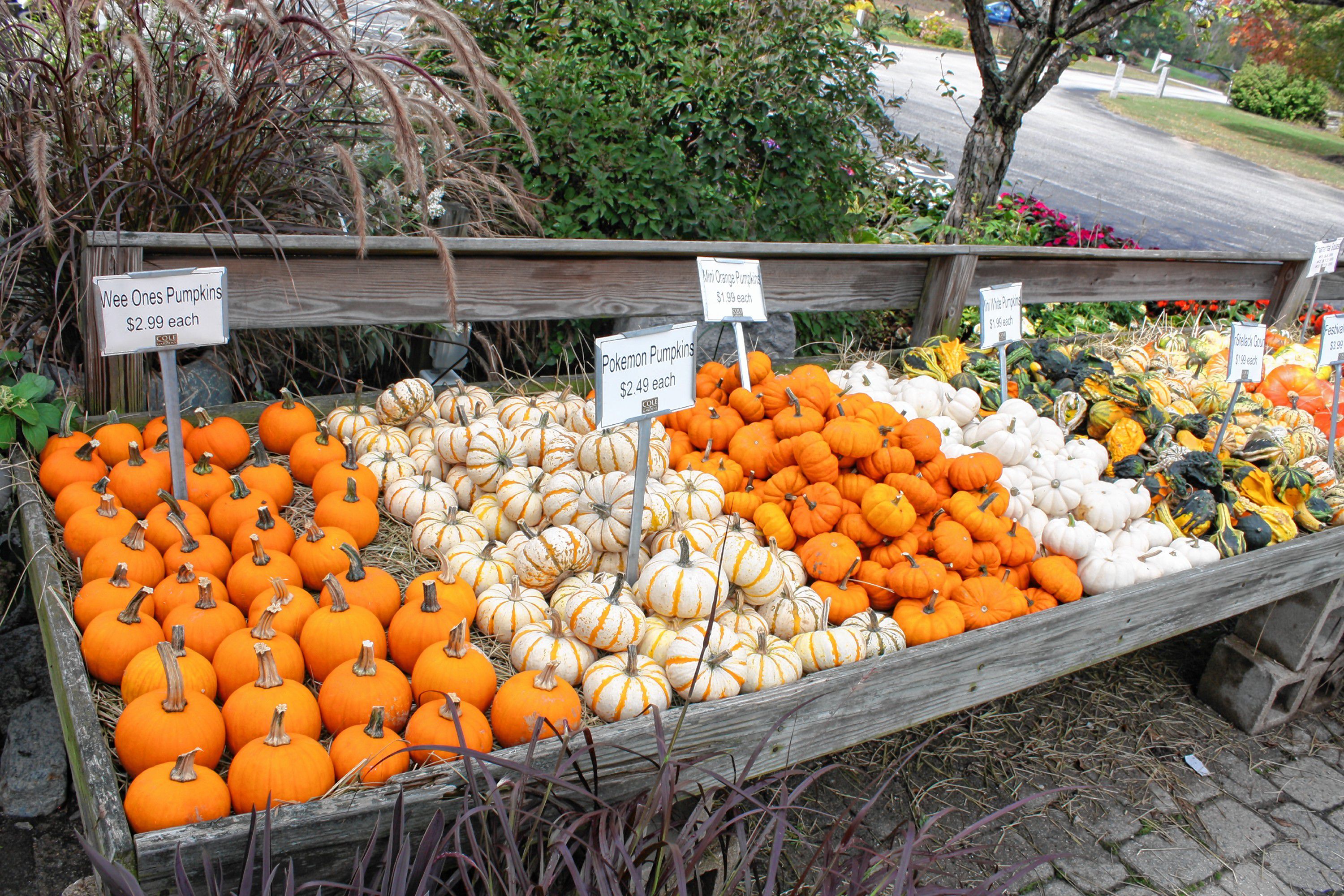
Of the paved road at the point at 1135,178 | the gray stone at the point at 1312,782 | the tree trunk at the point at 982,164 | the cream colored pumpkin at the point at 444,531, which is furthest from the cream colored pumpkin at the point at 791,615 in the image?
the paved road at the point at 1135,178

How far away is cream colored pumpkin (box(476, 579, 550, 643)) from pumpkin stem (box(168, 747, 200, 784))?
2.49 feet

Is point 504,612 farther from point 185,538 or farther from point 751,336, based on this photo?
point 751,336

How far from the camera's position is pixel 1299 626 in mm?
3297

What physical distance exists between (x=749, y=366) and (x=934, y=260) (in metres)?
1.37

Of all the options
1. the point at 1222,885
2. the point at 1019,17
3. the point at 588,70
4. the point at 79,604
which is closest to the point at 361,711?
the point at 79,604

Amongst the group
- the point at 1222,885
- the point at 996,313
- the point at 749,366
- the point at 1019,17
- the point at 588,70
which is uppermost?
the point at 1019,17

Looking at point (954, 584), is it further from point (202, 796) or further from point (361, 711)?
point (202, 796)

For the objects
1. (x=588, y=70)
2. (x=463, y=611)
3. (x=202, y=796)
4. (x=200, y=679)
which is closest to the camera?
(x=202, y=796)

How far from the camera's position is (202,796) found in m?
1.51

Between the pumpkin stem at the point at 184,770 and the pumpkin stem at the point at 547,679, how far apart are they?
645 millimetres

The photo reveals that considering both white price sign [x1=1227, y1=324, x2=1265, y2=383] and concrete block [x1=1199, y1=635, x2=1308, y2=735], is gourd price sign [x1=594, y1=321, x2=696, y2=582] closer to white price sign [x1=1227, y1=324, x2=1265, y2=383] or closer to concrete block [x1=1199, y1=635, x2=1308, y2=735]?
white price sign [x1=1227, y1=324, x2=1265, y2=383]

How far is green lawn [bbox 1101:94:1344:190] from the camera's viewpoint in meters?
20.1

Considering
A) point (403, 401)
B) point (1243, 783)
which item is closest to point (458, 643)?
point (403, 401)

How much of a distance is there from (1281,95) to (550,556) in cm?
3476
